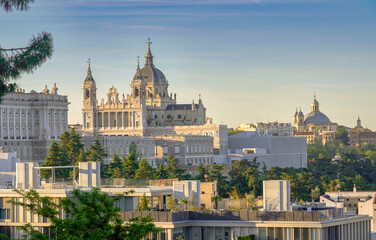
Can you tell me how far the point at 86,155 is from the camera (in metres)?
149

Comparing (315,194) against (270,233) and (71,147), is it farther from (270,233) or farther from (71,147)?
(270,233)

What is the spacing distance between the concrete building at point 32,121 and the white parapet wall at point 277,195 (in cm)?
11041

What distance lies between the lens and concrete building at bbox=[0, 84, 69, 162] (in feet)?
544

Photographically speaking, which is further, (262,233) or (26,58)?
(262,233)

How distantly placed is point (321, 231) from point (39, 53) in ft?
56.8

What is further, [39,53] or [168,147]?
[168,147]

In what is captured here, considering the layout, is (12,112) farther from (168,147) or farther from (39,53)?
(39,53)

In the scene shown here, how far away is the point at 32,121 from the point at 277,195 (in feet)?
392

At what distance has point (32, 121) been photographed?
563ft

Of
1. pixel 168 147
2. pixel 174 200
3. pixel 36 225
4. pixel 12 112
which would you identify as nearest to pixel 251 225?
pixel 174 200

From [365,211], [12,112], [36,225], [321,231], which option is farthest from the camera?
[12,112]

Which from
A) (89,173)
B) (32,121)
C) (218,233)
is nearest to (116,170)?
(32,121)

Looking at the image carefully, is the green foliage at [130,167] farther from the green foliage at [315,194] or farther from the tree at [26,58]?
the tree at [26,58]

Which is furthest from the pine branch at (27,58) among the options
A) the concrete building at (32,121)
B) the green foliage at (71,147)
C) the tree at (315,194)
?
the concrete building at (32,121)
